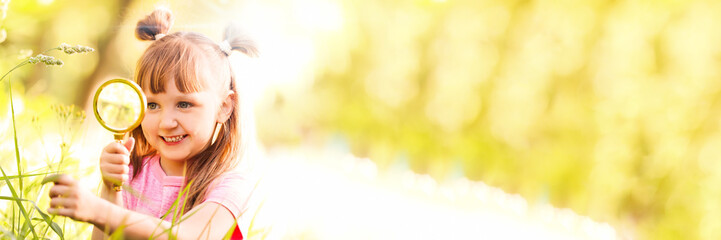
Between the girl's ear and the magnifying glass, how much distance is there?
0.42 feet

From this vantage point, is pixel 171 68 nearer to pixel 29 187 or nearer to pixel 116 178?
pixel 116 178

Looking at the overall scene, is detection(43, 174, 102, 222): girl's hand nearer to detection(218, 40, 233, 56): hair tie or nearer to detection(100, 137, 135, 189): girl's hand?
detection(100, 137, 135, 189): girl's hand

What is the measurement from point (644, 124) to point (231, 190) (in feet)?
6.68

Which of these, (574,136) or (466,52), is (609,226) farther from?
(466,52)

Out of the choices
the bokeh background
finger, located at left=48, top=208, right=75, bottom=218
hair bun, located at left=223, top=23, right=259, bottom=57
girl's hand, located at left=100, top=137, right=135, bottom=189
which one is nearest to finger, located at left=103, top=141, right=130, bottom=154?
girl's hand, located at left=100, top=137, right=135, bottom=189

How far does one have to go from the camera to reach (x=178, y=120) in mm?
842

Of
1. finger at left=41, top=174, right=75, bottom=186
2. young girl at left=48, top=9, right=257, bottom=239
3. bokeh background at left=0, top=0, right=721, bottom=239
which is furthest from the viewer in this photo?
bokeh background at left=0, top=0, right=721, bottom=239

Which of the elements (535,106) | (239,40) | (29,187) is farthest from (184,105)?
(535,106)

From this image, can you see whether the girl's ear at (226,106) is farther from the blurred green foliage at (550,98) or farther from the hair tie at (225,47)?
the blurred green foliage at (550,98)

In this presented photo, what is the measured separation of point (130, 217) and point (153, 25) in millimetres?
266

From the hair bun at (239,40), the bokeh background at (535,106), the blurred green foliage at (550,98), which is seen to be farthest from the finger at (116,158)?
the blurred green foliage at (550,98)

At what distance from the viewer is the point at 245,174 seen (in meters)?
0.90

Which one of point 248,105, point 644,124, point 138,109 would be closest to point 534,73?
point 644,124

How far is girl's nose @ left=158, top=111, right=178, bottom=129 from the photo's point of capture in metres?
0.83
